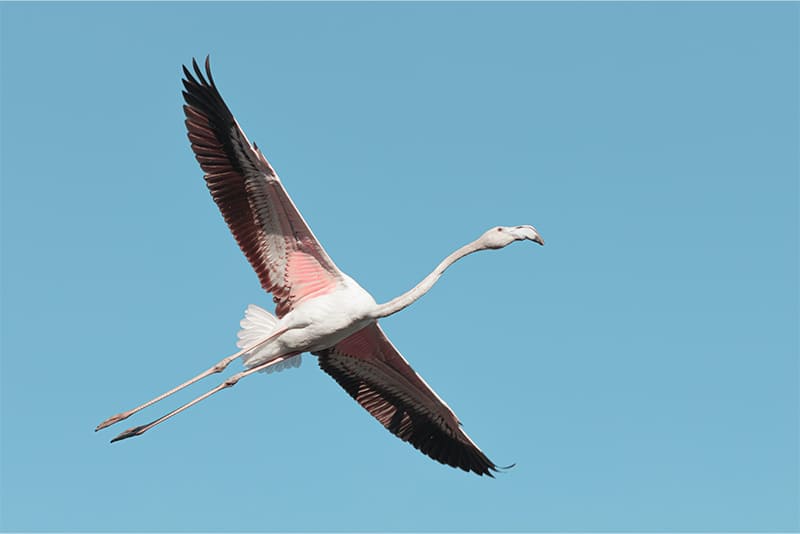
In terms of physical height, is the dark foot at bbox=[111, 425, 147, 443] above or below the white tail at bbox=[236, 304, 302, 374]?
below

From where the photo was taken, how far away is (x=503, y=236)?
22.1 meters

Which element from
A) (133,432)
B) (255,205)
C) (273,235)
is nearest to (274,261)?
(273,235)

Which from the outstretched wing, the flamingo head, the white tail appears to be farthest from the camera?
the outstretched wing

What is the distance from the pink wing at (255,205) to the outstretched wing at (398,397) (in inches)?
68.9

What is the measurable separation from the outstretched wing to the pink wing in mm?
1751

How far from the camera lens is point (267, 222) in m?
22.5

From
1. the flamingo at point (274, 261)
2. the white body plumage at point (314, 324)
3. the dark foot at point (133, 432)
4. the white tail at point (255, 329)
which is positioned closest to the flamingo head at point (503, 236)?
the flamingo at point (274, 261)

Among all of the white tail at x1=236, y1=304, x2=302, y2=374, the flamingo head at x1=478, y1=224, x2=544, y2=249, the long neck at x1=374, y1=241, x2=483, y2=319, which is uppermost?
the flamingo head at x1=478, y1=224, x2=544, y2=249

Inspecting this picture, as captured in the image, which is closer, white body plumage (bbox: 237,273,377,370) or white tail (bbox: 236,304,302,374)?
white body plumage (bbox: 237,273,377,370)

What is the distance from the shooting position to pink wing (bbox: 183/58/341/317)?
21.9 m

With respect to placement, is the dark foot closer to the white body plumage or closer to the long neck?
the white body plumage

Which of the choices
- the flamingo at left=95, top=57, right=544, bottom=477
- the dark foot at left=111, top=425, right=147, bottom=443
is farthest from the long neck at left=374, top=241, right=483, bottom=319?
the dark foot at left=111, top=425, right=147, bottom=443

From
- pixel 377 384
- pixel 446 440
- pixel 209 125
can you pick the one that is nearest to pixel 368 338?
pixel 377 384

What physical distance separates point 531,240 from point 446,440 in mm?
5525
